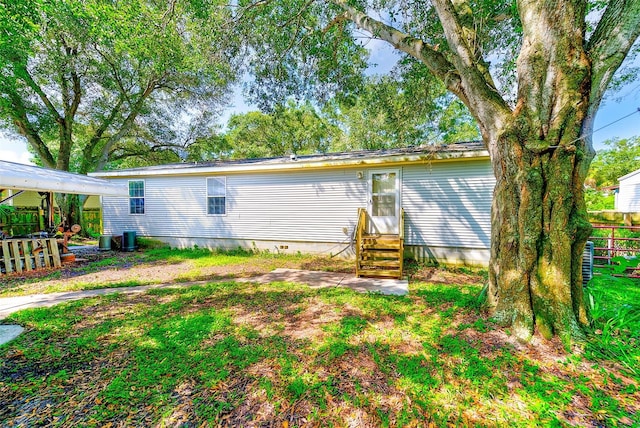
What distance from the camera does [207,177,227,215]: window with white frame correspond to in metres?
8.91

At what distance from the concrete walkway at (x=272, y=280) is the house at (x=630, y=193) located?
1786 centimetres

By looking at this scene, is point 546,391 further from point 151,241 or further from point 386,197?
point 151,241

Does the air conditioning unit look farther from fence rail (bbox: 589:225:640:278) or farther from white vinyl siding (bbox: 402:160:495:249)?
white vinyl siding (bbox: 402:160:495:249)

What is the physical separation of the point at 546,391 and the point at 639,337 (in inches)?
67.3

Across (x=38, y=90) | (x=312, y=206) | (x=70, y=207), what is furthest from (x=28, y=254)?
(x=38, y=90)

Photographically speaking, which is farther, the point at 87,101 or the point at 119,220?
the point at 87,101

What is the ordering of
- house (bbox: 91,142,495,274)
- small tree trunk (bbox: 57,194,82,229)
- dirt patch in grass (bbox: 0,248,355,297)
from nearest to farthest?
dirt patch in grass (bbox: 0,248,355,297) < house (bbox: 91,142,495,274) < small tree trunk (bbox: 57,194,82,229)

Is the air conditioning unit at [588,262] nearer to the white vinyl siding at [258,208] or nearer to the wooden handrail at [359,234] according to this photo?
the wooden handrail at [359,234]

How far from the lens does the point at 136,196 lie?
9727 mm

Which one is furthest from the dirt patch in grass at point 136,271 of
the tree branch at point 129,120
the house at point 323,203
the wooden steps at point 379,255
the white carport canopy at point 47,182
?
the tree branch at point 129,120

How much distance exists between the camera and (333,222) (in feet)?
25.6

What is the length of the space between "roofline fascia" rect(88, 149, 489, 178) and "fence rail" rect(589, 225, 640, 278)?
2.80 m

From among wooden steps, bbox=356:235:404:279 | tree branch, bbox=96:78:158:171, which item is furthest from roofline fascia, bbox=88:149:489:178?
tree branch, bbox=96:78:158:171

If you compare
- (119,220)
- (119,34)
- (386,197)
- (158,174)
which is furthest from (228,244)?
(119,34)
